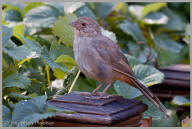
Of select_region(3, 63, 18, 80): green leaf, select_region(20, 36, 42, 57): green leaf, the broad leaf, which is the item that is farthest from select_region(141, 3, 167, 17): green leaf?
the broad leaf

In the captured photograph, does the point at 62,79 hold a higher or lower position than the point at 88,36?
lower

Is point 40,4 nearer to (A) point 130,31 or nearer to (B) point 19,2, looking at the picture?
(B) point 19,2

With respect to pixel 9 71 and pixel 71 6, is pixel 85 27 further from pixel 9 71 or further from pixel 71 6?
pixel 71 6

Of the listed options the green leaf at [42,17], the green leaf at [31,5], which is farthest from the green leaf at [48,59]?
the green leaf at [31,5]

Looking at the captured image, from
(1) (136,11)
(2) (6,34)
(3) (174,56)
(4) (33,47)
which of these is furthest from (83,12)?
(3) (174,56)

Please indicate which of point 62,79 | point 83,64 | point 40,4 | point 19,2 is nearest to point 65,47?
point 62,79
